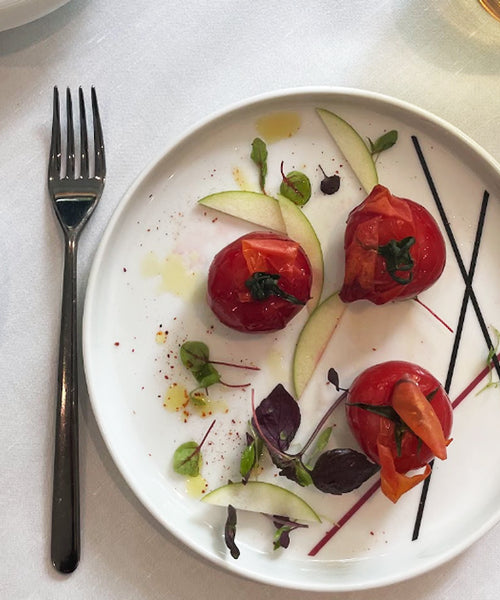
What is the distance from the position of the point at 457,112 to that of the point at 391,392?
0.47 meters

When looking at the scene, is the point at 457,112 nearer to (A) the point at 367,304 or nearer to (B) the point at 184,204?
(A) the point at 367,304

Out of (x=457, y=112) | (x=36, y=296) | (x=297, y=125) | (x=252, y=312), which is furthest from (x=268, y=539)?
(x=457, y=112)

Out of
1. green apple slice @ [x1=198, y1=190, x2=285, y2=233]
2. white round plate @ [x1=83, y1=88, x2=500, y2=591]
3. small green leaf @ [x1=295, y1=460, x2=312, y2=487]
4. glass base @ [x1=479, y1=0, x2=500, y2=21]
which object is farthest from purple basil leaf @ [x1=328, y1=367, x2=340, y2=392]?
glass base @ [x1=479, y1=0, x2=500, y2=21]

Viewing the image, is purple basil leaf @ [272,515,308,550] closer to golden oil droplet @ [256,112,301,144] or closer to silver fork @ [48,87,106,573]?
silver fork @ [48,87,106,573]

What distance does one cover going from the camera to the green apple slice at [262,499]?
109 centimetres

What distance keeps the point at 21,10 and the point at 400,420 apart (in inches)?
30.2

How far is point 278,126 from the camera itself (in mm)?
1120

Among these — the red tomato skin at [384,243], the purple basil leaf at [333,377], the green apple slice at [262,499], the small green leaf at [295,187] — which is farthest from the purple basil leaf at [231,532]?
the small green leaf at [295,187]

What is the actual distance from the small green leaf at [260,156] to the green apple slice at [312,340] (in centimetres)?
22

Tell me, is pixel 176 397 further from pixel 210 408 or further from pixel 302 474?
pixel 302 474

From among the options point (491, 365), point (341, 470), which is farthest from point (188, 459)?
point (491, 365)

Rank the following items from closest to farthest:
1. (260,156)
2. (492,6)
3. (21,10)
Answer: (21,10)
(260,156)
(492,6)

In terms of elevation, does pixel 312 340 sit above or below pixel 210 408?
above

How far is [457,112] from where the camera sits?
3.86 feet
